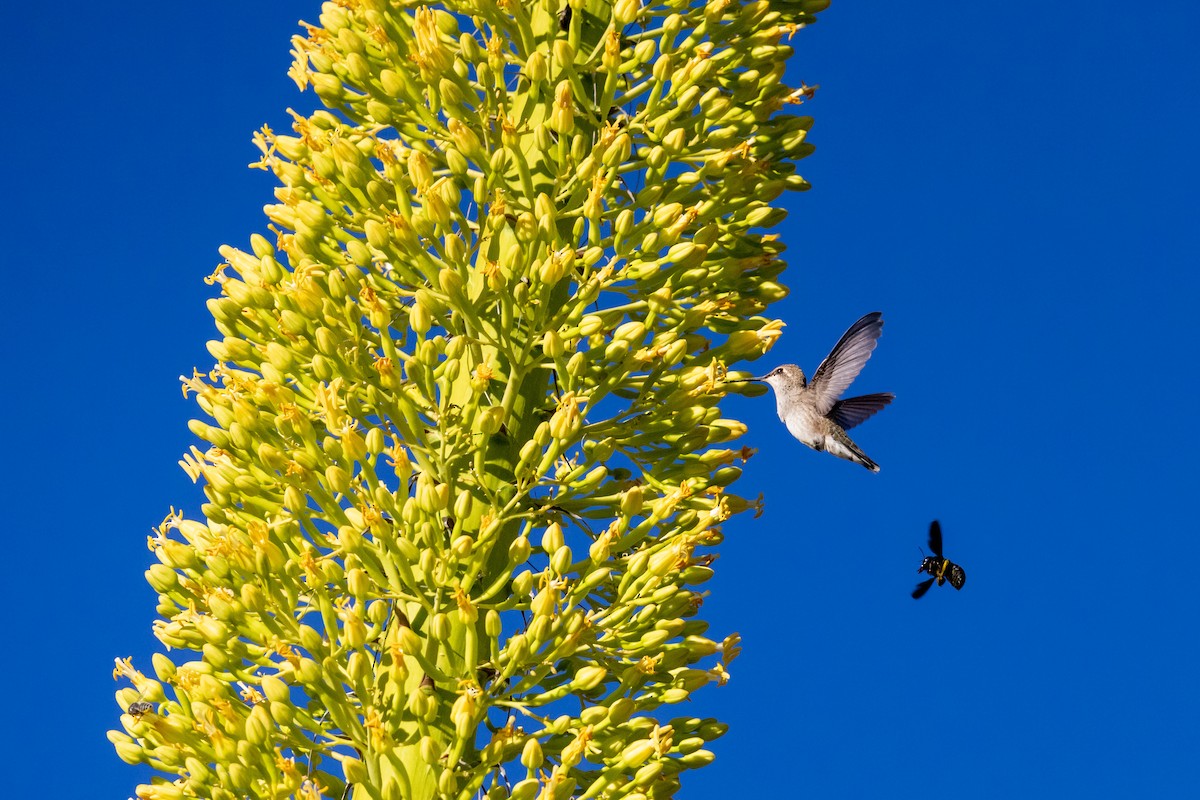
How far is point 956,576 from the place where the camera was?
12695 millimetres

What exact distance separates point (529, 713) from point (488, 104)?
3.18m

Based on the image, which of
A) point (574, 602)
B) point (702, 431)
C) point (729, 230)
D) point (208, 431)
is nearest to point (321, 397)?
point (208, 431)

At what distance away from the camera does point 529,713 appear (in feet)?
19.8

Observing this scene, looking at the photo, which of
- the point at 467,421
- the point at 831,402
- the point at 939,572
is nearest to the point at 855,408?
the point at 831,402

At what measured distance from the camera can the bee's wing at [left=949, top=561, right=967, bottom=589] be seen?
12.6 m

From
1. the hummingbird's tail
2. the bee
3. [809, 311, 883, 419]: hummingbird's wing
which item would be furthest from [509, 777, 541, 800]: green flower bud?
the hummingbird's tail

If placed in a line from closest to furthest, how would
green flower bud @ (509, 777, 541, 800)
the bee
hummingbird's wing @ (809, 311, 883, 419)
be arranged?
→ green flower bud @ (509, 777, 541, 800) < the bee < hummingbird's wing @ (809, 311, 883, 419)

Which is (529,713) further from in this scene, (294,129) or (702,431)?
(294,129)

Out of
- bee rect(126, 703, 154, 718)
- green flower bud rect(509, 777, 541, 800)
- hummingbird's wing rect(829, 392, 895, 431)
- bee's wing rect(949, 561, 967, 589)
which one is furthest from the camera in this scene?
bee's wing rect(949, 561, 967, 589)

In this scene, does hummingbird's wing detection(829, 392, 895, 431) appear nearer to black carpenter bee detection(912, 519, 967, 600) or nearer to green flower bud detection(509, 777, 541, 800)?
black carpenter bee detection(912, 519, 967, 600)

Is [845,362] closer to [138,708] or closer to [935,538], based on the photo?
[935,538]

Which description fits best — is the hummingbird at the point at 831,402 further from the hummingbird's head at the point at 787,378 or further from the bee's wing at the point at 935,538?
the bee's wing at the point at 935,538

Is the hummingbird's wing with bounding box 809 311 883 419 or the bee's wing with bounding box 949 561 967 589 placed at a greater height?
the hummingbird's wing with bounding box 809 311 883 419

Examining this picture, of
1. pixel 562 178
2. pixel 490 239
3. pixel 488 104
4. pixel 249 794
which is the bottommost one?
pixel 249 794
